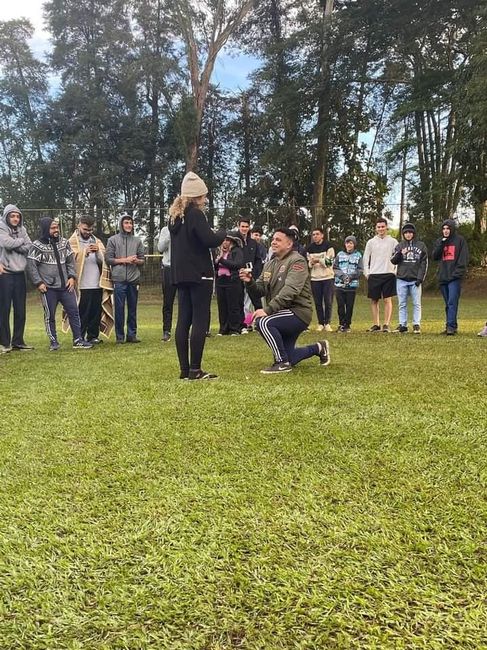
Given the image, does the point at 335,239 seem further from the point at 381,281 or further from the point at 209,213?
the point at 381,281

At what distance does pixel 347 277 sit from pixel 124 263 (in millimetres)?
3652

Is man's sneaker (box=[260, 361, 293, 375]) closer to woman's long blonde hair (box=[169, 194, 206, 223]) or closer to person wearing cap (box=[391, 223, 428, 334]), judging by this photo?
woman's long blonde hair (box=[169, 194, 206, 223])

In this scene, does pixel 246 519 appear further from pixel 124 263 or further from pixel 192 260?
pixel 124 263

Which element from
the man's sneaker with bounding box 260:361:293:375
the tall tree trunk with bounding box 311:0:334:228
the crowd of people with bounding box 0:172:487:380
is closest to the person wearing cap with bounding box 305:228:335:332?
the crowd of people with bounding box 0:172:487:380

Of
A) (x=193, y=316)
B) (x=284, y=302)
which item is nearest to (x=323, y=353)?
(x=284, y=302)

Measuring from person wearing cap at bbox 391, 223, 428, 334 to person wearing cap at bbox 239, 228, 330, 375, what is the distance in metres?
3.41

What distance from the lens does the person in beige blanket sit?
7961 millimetres

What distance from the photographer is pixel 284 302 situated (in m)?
5.36

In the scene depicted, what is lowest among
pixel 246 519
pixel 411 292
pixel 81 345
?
pixel 246 519

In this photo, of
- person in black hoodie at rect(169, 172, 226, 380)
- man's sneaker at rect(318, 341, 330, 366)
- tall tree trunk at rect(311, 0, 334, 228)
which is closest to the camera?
person in black hoodie at rect(169, 172, 226, 380)

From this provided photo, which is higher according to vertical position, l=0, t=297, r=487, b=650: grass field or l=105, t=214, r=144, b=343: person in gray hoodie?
l=105, t=214, r=144, b=343: person in gray hoodie

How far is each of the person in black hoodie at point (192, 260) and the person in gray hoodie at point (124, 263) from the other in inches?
122

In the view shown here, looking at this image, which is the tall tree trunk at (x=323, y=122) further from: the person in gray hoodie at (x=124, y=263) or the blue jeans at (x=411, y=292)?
the person in gray hoodie at (x=124, y=263)

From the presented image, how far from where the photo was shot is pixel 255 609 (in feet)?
5.66
